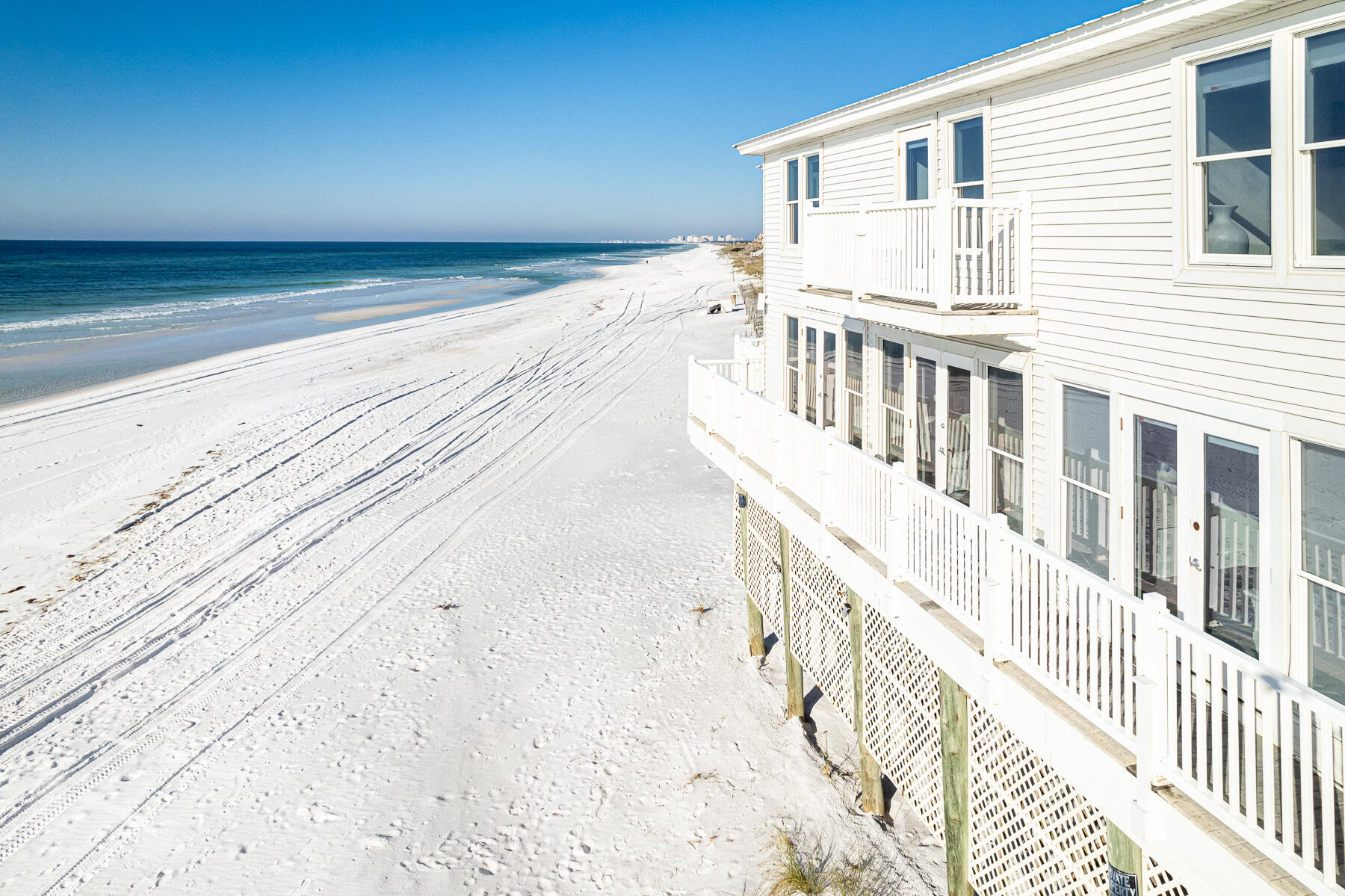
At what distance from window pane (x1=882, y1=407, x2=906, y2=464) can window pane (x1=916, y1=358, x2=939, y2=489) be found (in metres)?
0.37

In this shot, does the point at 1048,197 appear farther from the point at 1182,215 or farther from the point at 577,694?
the point at 577,694

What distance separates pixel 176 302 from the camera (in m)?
69.8

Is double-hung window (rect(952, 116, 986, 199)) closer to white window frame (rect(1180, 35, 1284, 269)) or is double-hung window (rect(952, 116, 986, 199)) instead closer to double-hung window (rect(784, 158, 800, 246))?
white window frame (rect(1180, 35, 1284, 269))

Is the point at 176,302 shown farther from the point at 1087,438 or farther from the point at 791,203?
the point at 1087,438

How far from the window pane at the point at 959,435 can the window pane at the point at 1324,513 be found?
161 inches

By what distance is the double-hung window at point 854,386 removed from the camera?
12.6m

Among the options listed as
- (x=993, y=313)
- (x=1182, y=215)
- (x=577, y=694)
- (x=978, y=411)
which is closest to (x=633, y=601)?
(x=577, y=694)

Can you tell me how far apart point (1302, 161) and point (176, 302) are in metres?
76.4

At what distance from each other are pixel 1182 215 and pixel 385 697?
33.9ft

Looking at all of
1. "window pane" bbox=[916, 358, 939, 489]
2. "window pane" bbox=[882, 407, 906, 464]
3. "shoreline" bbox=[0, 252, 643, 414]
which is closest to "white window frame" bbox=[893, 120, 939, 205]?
"window pane" bbox=[916, 358, 939, 489]

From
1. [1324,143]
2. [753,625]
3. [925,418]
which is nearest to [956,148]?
[925,418]

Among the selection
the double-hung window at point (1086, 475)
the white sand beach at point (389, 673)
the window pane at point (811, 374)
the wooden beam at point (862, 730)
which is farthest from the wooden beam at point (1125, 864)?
the window pane at point (811, 374)

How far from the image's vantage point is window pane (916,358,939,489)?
35.1 feet

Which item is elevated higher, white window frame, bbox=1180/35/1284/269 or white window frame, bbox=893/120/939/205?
white window frame, bbox=893/120/939/205
